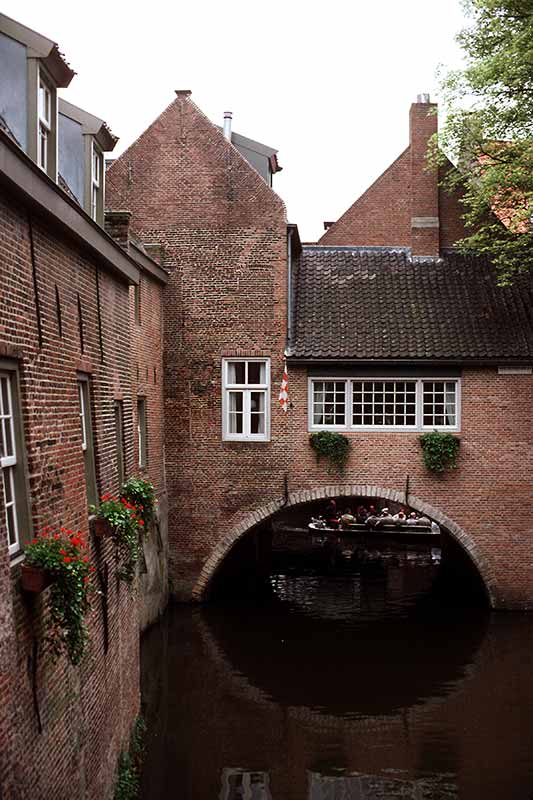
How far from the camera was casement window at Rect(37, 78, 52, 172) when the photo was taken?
7.99 m

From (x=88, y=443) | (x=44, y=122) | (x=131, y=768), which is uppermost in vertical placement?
(x=44, y=122)

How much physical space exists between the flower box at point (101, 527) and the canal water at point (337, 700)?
144 inches

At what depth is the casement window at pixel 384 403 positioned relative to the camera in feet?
64.5

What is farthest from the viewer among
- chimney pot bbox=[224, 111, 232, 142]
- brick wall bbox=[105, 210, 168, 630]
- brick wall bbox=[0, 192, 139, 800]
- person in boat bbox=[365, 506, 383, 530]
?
person in boat bbox=[365, 506, 383, 530]

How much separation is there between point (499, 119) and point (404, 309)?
14.9ft

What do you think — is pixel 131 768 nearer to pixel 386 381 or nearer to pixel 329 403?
pixel 329 403

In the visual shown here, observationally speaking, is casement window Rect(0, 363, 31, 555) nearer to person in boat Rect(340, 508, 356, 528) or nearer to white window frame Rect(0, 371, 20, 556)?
white window frame Rect(0, 371, 20, 556)

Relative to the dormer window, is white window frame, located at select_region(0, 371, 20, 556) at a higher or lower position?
lower

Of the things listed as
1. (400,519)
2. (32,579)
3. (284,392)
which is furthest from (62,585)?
(400,519)

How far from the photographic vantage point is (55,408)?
7711 millimetres

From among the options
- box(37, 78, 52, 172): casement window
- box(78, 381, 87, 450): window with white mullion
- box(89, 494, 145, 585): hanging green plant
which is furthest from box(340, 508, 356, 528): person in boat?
box(37, 78, 52, 172): casement window

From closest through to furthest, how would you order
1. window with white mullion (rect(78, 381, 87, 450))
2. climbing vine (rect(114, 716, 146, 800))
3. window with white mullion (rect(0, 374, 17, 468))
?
window with white mullion (rect(0, 374, 17, 468)) < window with white mullion (rect(78, 381, 87, 450)) < climbing vine (rect(114, 716, 146, 800))

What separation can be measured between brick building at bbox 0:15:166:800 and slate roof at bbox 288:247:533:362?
889cm

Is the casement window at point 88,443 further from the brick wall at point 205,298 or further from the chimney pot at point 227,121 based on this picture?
the chimney pot at point 227,121
